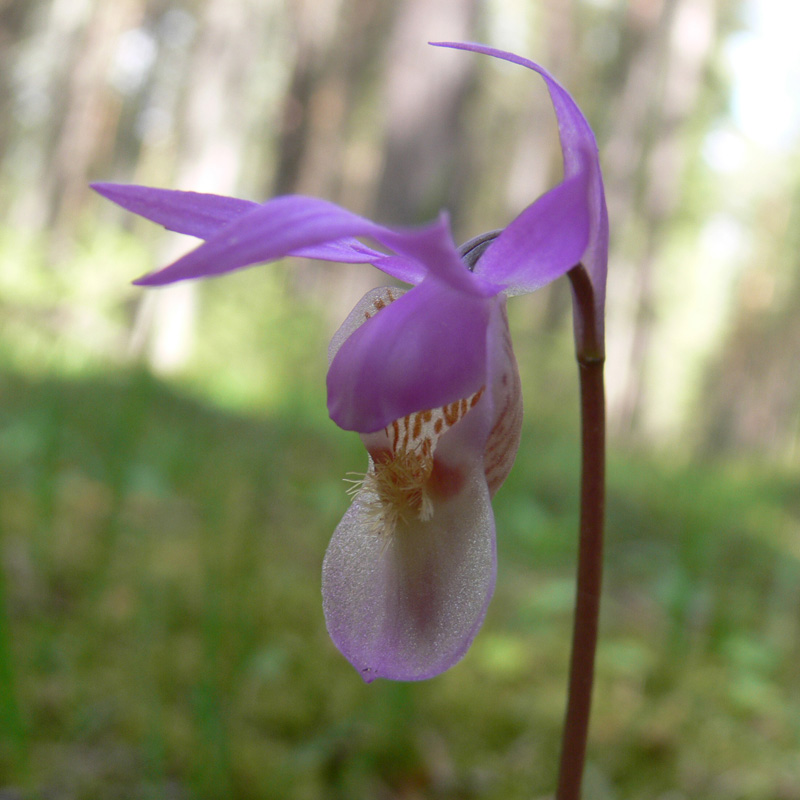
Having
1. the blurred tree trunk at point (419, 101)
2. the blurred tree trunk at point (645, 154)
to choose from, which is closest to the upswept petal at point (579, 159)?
the blurred tree trunk at point (419, 101)

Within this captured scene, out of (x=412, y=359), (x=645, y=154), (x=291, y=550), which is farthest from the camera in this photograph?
(x=645, y=154)

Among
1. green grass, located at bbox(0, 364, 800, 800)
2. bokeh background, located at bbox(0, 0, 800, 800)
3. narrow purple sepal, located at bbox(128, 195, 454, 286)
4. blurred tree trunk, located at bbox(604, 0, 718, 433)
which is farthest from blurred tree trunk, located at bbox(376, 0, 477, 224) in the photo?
blurred tree trunk, located at bbox(604, 0, 718, 433)

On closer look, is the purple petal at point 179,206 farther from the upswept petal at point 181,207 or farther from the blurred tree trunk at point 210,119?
the blurred tree trunk at point 210,119

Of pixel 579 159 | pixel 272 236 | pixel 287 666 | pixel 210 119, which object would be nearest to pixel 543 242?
pixel 579 159

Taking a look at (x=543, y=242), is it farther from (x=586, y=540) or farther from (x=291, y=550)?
(x=291, y=550)

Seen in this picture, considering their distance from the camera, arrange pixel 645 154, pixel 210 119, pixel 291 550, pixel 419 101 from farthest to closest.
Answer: pixel 645 154 < pixel 210 119 < pixel 419 101 < pixel 291 550

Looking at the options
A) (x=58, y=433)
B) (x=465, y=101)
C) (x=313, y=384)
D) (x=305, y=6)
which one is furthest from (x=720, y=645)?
(x=305, y=6)

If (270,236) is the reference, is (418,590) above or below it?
below
